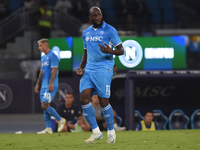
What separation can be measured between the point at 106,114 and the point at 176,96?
4120 mm

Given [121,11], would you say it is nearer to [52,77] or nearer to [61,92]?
[61,92]

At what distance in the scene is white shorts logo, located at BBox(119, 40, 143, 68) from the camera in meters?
14.0

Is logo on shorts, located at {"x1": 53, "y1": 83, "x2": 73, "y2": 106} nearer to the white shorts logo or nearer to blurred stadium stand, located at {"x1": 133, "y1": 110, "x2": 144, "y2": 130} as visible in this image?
the white shorts logo

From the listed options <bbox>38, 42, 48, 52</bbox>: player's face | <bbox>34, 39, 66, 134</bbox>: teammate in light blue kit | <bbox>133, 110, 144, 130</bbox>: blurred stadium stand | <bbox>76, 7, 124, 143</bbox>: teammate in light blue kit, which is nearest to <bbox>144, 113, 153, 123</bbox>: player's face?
<bbox>133, 110, 144, 130</bbox>: blurred stadium stand

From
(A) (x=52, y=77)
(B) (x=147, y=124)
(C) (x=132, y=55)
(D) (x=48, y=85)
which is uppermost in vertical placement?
(C) (x=132, y=55)

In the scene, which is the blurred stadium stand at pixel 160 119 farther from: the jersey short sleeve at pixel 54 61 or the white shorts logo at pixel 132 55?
the white shorts logo at pixel 132 55

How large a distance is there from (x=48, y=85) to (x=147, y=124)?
7.82 feet

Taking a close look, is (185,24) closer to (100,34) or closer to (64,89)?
(64,89)

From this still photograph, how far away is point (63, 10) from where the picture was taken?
1938 centimetres

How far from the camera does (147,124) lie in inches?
376

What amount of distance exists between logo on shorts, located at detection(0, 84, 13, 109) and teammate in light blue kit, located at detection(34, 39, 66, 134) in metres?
7.02

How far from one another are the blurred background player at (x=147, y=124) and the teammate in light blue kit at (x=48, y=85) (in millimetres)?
1690

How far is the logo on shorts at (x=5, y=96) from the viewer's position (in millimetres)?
16078

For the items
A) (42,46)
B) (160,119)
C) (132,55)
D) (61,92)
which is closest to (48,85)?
(42,46)
